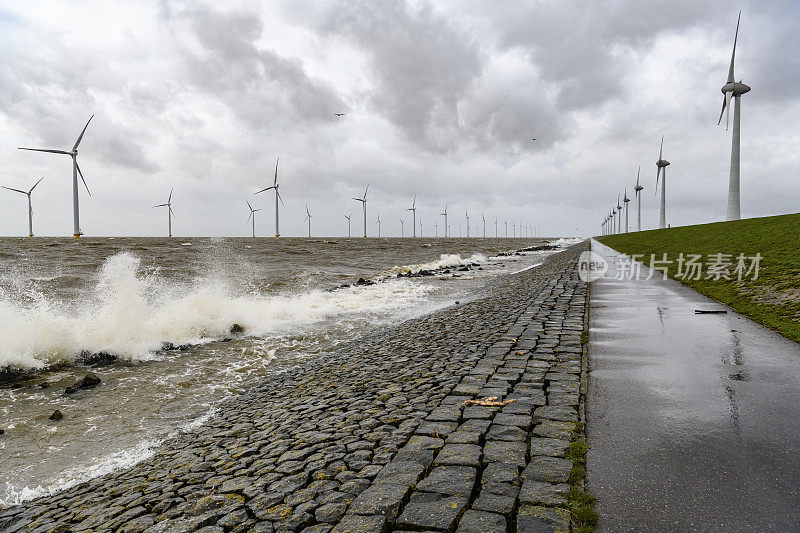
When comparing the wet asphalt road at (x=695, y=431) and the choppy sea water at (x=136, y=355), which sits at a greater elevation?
the wet asphalt road at (x=695, y=431)

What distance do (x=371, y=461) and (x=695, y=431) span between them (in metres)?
3.66

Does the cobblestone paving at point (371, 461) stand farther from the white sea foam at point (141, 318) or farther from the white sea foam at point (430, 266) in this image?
the white sea foam at point (430, 266)

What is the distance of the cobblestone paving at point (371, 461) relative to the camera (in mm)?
3824

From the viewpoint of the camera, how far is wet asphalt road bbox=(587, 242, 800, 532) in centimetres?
361

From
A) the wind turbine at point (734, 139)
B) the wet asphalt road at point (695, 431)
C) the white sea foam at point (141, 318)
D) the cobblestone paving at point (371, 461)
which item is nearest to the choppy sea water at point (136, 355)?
the white sea foam at point (141, 318)

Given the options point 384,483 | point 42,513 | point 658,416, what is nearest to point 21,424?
point 42,513

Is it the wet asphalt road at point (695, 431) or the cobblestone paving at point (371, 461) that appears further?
the cobblestone paving at point (371, 461)

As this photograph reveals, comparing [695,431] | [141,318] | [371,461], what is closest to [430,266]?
[141,318]

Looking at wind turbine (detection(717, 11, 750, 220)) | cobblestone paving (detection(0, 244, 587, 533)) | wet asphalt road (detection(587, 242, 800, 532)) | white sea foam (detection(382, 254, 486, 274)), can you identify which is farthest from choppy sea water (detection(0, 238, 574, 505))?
wind turbine (detection(717, 11, 750, 220))

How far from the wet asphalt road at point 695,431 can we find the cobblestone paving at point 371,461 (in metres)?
0.47

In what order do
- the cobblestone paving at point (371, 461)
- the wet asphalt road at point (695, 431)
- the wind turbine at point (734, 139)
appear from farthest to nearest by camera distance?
the wind turbine at point (734, 139) → the cobblestone paving at point (371, 461) → the wet asphalt road at point (695, 431)

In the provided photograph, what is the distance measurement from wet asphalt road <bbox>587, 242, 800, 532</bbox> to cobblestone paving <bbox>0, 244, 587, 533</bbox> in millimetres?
471

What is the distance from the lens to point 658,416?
5523 millimetres

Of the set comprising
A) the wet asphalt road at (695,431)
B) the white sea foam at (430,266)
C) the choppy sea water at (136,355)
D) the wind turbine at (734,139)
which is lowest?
the choppy sea water at (136,355)
